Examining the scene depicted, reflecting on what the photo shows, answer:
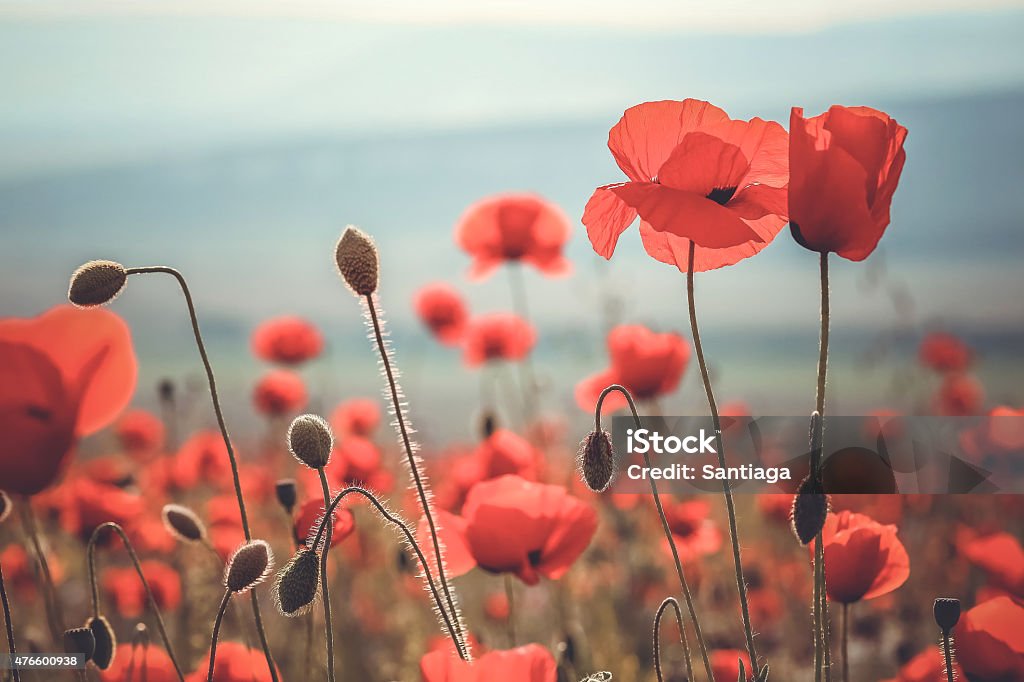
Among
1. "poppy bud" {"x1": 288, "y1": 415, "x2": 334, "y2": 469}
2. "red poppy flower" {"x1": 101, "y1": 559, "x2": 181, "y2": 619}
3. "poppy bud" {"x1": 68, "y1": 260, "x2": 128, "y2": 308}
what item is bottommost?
"red poppy flower" {"x1": 101, "y1": 559, "x2": 181, "y2": 619}

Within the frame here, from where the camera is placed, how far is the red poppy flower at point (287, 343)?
1.32 metres

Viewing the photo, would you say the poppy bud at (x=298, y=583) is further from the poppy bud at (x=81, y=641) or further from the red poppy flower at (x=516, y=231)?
the red poppy flower at (x=516, y=231)

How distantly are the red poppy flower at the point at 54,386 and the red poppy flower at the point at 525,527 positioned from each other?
0.74 ft

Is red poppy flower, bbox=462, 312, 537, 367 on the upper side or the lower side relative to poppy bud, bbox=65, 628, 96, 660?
upper

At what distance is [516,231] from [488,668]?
655 mm

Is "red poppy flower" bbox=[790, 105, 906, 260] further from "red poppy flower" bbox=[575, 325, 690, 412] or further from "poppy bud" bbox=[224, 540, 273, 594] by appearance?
"red poppy flower" bbox=[575, 325, 690, 412]

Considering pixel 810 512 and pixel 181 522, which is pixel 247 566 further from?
pixel 810 512

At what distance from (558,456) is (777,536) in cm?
36

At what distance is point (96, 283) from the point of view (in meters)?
0.49

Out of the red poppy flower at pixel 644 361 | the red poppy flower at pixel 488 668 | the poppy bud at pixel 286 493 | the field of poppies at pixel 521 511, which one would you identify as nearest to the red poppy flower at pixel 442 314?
the field of poppies at pixel 521 511

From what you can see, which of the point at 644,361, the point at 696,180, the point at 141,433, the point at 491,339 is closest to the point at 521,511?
the point at 696,180

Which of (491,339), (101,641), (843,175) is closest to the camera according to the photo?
(843,175)

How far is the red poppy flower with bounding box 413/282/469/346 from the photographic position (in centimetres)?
132

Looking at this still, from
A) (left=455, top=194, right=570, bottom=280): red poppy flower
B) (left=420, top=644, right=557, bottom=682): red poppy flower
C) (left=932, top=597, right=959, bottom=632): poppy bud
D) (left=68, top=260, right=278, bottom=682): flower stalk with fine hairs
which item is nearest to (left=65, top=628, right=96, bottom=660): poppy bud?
(left=68, top=260, right=278, bottom=682): flower stalk with fine hairs
